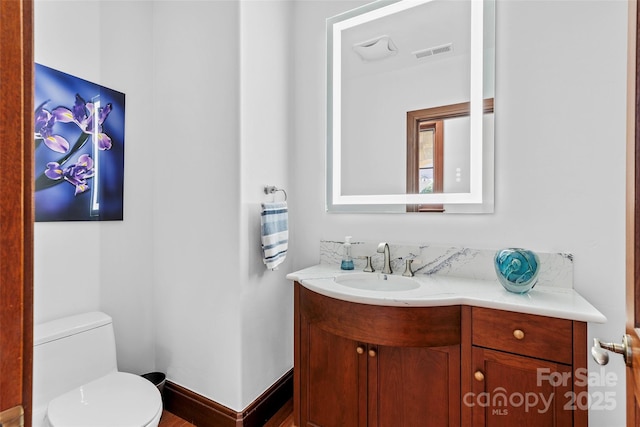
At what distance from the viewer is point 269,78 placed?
67.2 inches

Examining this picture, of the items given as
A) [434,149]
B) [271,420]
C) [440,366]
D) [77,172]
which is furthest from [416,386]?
[77,172]

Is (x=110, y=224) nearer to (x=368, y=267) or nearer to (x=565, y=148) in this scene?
(x=368, y=267)

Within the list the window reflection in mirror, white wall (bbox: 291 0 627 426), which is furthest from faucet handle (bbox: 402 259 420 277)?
the window reflection in mirror

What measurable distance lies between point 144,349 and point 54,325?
514 millimetres

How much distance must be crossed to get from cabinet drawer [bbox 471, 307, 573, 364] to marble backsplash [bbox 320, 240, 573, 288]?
0.36m

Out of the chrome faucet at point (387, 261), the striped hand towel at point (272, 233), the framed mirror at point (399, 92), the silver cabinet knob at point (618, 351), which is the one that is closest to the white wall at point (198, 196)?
the striped hand towel at point (272, 233)

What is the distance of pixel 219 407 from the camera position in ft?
5.04

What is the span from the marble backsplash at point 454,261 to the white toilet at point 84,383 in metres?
1.13

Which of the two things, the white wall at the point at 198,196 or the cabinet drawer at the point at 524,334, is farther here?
the white wall at the point at 198,196

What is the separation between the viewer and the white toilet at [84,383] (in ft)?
3.75

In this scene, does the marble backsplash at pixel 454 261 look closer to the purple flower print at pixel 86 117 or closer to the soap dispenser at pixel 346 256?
the soap dispenser at pixel 346 256

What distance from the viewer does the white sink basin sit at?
1.50 m

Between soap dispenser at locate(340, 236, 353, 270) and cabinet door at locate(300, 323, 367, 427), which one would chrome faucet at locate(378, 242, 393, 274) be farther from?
cabinet door at locate(300, 323, 367, 427)

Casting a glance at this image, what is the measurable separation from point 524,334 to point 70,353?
1.78 meters
